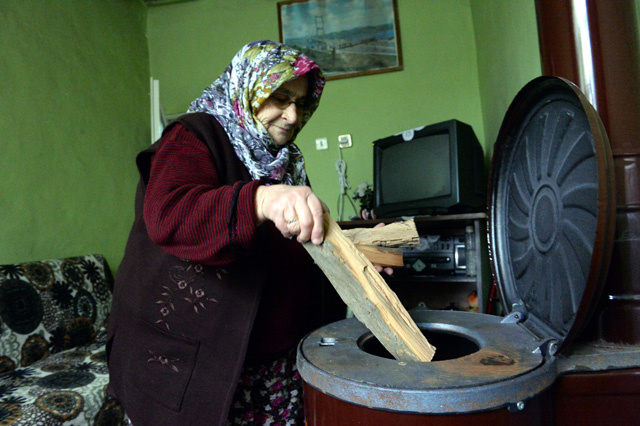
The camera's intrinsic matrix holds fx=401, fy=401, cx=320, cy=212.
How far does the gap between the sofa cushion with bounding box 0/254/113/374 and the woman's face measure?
1543 mm

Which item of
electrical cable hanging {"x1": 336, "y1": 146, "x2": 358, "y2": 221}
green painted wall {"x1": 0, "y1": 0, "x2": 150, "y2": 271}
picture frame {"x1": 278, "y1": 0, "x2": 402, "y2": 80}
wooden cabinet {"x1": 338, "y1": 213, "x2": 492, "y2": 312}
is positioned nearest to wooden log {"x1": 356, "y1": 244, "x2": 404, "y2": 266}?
wooden cabinet {"x1": 338, "y1": 213, "x2": 492, "y2": 312}

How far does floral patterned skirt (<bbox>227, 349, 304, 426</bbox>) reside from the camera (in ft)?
2.93

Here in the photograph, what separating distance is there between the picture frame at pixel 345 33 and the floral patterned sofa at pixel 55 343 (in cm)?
216

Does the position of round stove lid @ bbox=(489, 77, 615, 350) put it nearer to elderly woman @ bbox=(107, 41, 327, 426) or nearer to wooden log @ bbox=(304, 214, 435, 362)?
wooden log @ bbox=(304, 214, 435, 362)

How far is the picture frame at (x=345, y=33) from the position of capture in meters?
3.04

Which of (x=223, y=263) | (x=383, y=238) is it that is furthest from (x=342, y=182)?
(x=223, y=263)

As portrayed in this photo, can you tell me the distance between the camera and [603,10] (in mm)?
724

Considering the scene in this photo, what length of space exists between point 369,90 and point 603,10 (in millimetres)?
2407

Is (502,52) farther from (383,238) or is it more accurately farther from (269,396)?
(269,396)

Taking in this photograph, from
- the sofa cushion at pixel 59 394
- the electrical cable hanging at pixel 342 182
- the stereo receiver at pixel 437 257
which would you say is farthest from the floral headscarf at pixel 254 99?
the electrical cable hanging at pixel 342 182

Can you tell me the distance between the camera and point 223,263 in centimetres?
62

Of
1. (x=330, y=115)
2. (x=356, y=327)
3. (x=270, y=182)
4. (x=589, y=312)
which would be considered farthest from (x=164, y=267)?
(x=330, y=115)

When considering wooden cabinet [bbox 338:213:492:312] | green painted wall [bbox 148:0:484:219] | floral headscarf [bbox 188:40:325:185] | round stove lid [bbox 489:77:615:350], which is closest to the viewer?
round stove lid [bbox 489:77:615:350]

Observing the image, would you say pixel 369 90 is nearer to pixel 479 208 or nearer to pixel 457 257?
pixel 479 208
